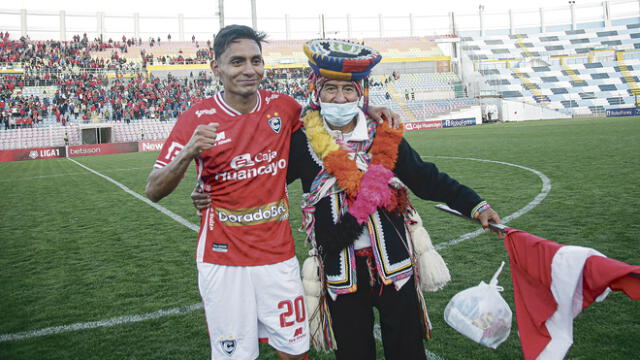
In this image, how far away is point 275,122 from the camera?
2471 mm

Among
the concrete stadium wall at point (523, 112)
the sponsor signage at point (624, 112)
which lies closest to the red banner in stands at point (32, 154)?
the concrete stadium wall at point (523, 112)

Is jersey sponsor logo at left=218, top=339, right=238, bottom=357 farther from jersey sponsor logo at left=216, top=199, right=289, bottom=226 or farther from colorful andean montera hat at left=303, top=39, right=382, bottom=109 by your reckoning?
colorful andean montera hat at left=303, top=39, right=382, bottom=109

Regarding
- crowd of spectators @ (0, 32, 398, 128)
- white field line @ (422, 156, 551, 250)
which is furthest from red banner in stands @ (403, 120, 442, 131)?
white field line @ (422, 156, 551, 250)

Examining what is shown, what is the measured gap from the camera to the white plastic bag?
7.27 feet

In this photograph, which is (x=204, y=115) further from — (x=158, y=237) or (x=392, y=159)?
(x=158, y=237)

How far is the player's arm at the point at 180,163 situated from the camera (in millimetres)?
2113

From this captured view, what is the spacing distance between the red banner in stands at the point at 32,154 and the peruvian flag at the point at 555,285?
3066 centimetres

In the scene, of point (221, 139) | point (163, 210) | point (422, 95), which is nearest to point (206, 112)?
point (221, 139)

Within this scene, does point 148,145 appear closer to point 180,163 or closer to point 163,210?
point 163,210

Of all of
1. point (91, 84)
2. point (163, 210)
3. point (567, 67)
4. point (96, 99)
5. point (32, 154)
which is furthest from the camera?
point (567, 67)

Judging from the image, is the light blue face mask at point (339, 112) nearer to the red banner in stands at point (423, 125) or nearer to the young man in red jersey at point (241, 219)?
the young man in red jersey at point (241, 219)

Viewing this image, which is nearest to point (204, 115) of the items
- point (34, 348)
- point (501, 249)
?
point (34, 348)

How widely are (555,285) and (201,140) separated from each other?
1.62 m

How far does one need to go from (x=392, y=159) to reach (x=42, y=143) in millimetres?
32865
